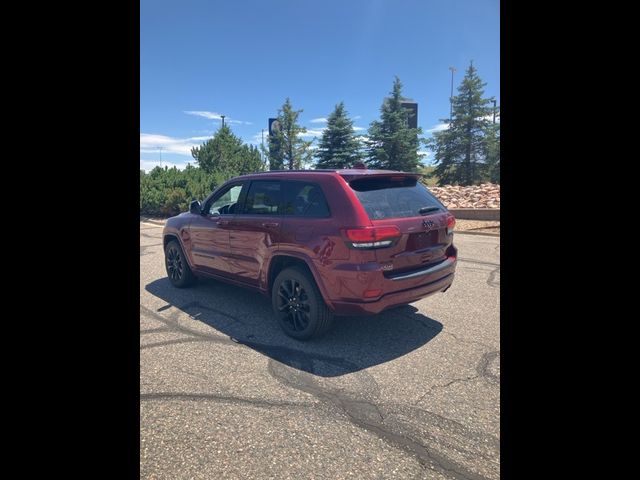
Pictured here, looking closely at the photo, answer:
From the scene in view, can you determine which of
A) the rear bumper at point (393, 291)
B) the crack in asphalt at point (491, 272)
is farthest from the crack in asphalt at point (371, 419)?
the crack in asphalt at point (491, 272)

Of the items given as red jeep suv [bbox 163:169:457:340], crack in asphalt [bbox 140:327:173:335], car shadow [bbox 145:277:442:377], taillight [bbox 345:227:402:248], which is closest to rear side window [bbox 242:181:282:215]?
red jeep suv [bbox 163:169:457:340]

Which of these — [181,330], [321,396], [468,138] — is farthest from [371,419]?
[468,138]

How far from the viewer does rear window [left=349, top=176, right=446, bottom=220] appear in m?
3.69

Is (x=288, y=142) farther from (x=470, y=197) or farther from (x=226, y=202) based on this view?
(x=226, y=202)

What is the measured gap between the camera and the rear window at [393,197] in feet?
12.1

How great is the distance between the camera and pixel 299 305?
158 inches

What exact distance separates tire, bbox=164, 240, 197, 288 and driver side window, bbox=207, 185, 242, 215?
0.96 meters

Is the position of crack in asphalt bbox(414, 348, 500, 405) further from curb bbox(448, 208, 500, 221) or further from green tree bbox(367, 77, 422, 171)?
green tree bbox(367, 77, 422, 171)

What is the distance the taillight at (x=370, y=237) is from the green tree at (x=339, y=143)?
26.1m

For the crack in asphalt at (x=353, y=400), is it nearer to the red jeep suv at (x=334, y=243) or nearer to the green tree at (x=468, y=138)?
the red jeep suv at (x=334, y=243)

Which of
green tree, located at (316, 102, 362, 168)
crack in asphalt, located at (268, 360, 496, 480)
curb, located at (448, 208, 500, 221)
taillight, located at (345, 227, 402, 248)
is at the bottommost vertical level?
crack in asphalt, located at (268, 360, 496, 480)

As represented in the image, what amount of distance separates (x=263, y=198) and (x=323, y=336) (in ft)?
5.86
